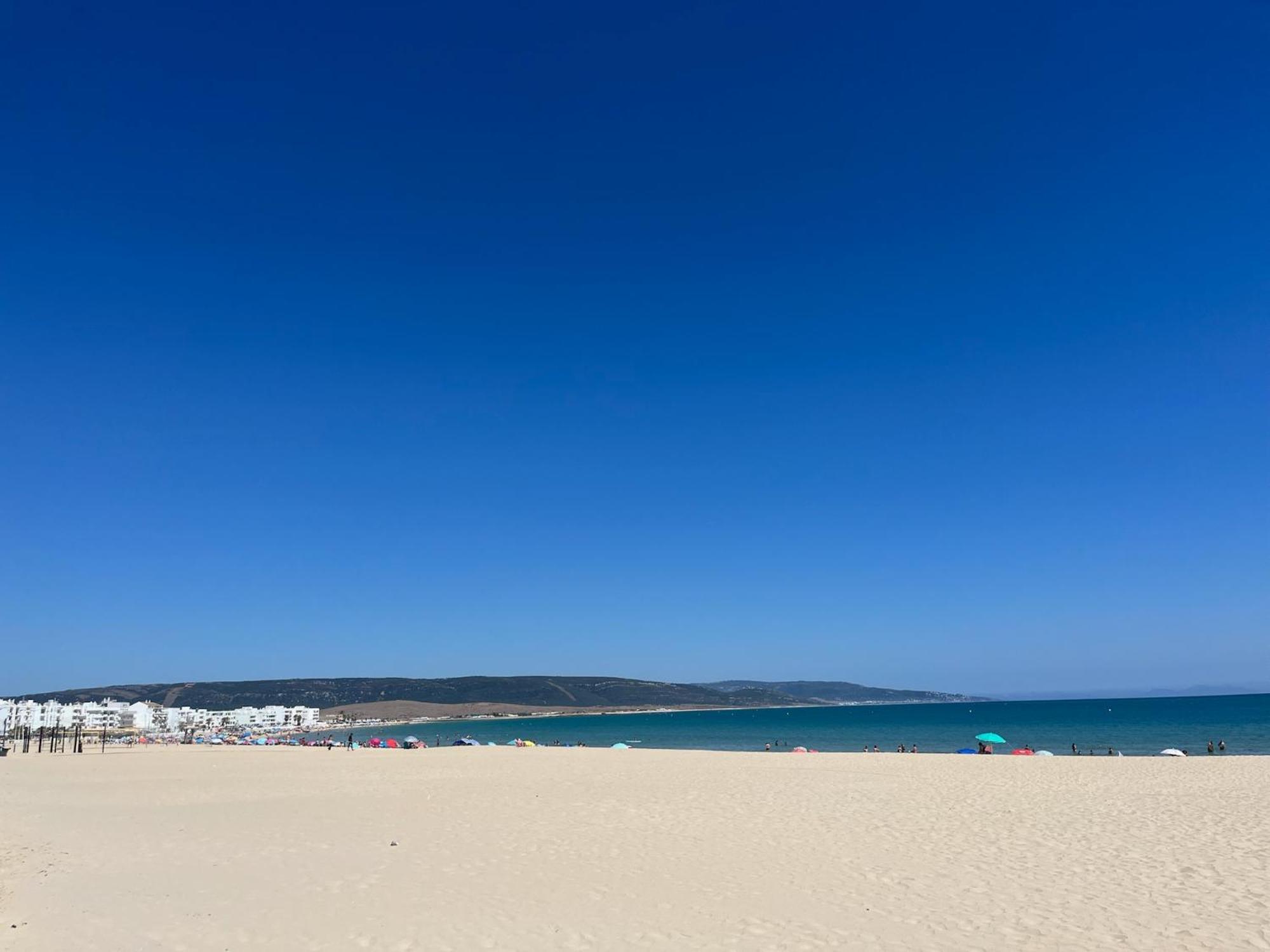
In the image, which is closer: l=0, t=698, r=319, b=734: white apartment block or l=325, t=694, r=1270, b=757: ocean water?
l=325, t=694, r=1270, b=757: ocean water

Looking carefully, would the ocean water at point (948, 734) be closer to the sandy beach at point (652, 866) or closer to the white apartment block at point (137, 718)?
the white apartment block at point (137, 718)

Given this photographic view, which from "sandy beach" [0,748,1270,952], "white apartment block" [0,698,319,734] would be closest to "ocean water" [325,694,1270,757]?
"white apartment block" [0,698,319,734]

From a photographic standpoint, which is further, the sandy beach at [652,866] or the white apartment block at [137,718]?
the white apartment block at [137,718]

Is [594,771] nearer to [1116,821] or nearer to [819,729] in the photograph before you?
[1116,821]

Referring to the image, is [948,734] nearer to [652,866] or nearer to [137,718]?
[652,866]

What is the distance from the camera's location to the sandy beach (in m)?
8.00

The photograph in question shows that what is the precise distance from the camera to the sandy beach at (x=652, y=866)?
26.2 ft

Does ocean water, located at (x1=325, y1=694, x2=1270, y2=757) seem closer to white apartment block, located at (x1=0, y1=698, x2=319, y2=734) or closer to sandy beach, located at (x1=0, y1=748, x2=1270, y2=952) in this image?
white apartment block, located at (x1=0, y1=698, x2=319, y2=734)

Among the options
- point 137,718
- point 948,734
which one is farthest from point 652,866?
point 137,718

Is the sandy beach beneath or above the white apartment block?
above

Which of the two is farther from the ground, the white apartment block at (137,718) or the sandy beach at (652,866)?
the sandy beach at (652,866)

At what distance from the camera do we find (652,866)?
1109cm

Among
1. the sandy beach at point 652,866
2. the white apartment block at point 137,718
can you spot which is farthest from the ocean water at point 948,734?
the sandy beach at point 652,866

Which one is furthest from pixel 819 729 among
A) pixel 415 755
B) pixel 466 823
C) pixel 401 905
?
pixel 401 905
